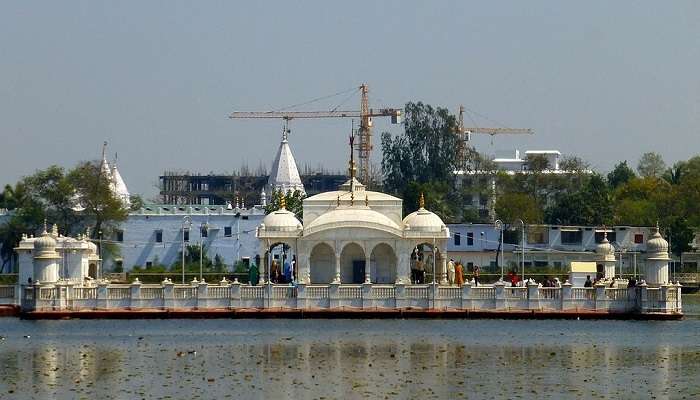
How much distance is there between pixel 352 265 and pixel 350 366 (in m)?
31.6

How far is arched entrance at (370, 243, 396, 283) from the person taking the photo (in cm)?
8575

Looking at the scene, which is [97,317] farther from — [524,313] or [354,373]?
[354,373]

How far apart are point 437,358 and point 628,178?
11261 cm

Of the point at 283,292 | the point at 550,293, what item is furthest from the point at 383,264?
the point at 550,293

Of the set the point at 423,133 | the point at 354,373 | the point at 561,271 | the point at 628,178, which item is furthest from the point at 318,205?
the point at 628,178

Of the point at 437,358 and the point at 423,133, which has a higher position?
the point at 423,133

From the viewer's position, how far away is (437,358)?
57312 mm

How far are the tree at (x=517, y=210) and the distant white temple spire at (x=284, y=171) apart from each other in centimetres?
3297

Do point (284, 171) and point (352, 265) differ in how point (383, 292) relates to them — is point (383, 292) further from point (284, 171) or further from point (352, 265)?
point (284, 171)

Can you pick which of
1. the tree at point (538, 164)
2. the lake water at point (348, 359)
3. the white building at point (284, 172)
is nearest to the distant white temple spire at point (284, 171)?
the white building at point (284, 172)

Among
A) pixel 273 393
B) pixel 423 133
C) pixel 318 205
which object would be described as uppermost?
pixel 423 133

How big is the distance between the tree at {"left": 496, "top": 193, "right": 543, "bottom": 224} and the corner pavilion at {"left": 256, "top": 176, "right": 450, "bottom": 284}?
1953 inches

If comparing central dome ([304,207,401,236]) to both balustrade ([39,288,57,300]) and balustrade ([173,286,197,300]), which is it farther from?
balustrade ([39,288,57,300])

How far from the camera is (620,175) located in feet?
556
